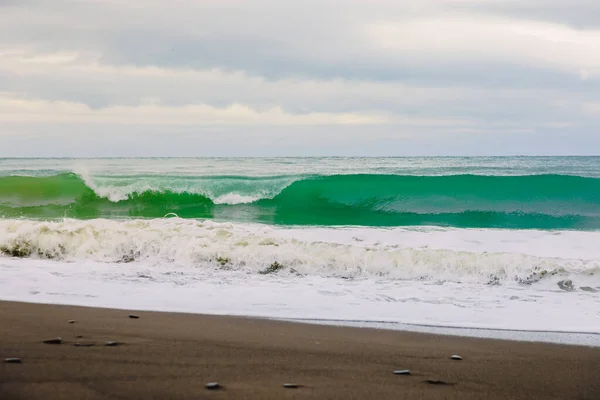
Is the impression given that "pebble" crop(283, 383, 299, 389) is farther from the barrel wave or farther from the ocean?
the barrel wave

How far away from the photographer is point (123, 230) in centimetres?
1042

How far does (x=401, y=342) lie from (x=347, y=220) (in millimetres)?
12746

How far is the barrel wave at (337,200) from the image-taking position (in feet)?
56.3

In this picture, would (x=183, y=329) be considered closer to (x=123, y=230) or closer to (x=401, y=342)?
(x=401, y=342)

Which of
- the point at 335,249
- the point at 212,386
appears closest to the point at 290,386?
the point at 212,386

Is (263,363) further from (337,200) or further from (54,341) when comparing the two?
(337,200)

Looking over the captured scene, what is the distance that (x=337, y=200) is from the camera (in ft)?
63.2

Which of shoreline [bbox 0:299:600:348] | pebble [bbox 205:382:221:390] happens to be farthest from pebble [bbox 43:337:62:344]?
shoreline [bbox 0:299:600:348]

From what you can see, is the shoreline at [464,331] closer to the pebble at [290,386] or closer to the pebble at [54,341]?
the pebble at [54,341]

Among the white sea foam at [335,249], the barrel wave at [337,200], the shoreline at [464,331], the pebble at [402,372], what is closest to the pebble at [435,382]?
the pebble at [402,372]

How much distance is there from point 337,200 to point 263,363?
15603 millimetres

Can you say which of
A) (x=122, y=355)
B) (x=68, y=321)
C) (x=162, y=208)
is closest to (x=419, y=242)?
(x=68, y=321)

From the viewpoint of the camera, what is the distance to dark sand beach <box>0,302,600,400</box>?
10.1 feet

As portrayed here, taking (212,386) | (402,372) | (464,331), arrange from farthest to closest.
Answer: (464,331) < (402,372) < (212,386)
